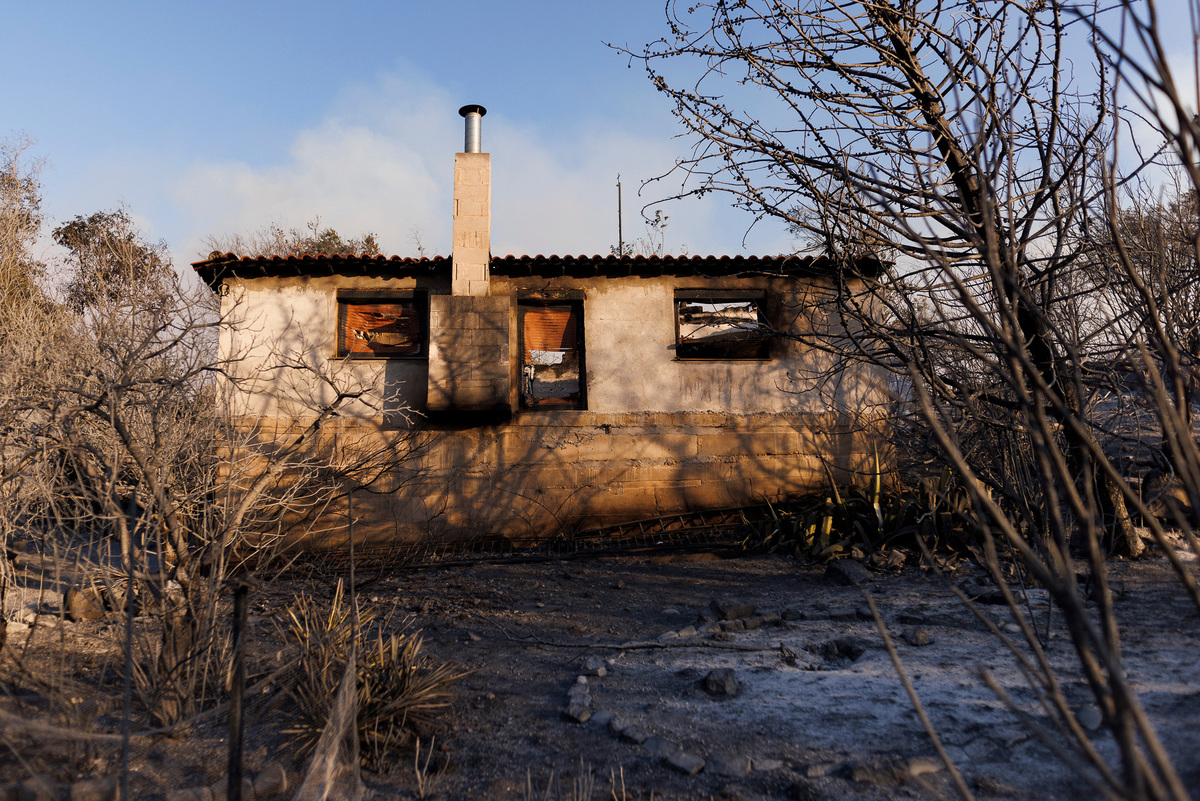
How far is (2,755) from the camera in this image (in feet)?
10.1

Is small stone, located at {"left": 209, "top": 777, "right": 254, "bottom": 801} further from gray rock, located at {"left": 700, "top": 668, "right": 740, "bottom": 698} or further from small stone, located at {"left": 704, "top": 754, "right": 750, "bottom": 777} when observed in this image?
gray rock, located at {"left": 700, "top": 668, "right": 740, "bottom": 698}

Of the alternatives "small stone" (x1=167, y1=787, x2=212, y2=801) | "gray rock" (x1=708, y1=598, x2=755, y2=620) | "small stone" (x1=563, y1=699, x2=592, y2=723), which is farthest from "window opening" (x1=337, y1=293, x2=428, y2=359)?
"small stone" (x1=167, y1=787, x2=212, y2=801)

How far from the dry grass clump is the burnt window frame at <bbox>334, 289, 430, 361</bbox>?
18.9ft

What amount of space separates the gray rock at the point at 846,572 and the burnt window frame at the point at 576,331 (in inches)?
149

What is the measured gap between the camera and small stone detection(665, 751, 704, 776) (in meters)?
3.01

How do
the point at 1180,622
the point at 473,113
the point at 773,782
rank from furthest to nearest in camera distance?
the point at 473,113
the point at 1180,622
the point at 773,782

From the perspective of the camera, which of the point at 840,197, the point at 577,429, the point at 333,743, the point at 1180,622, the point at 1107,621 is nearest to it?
the point at 1107,621

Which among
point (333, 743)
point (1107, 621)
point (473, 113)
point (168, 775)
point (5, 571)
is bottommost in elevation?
point (168, 775)

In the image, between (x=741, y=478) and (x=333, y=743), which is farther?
(x=741, y=478)

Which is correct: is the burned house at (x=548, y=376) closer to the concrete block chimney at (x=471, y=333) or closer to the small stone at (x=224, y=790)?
the concrete block chimney at (x=471, y=333)

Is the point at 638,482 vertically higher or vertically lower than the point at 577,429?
lower

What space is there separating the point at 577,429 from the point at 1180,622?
627cm

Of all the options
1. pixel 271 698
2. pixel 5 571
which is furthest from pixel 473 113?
pixel 271 698

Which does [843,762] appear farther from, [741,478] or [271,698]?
[741,478]
